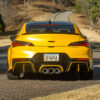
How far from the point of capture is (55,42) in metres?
9.23

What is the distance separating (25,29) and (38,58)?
3.84 ft

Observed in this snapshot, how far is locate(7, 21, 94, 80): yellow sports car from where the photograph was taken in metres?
9.14

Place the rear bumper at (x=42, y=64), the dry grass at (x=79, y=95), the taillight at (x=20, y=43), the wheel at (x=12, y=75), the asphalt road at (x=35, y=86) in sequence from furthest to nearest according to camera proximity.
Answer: the wheel at (x=12, y=75)
the taillight at (x=20, y=43)
the rear bumper at (x=42, y=64)
the asphalt road at (x=35, y=86)
the dry grass at (x=79, y=95)

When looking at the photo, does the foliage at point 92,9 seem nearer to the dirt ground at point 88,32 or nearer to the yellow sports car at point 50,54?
the dirt ground at point 88,32

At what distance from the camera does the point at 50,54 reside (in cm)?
914

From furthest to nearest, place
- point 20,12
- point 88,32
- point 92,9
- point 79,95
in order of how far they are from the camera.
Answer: point 20,12, point 92,9, point 88,32, point 79,95

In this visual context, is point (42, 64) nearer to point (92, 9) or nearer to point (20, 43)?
point (20, 43)

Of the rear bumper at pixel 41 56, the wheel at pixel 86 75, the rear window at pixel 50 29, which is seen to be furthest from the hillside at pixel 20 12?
the rear bumper at pixel 41 56

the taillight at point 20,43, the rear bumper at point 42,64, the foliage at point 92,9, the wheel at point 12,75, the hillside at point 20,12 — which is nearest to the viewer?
the rear bumper at point 42,64

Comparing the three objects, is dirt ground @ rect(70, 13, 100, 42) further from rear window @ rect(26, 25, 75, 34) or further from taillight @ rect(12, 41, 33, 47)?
taillight @ rect(12, 41, 33, 47)

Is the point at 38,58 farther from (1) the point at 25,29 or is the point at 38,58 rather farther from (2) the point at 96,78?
(2) the point at 96,78

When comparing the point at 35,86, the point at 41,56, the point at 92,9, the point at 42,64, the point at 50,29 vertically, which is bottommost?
the point at 92,9

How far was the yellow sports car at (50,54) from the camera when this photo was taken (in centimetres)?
914

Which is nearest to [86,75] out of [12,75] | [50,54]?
[50,54]
